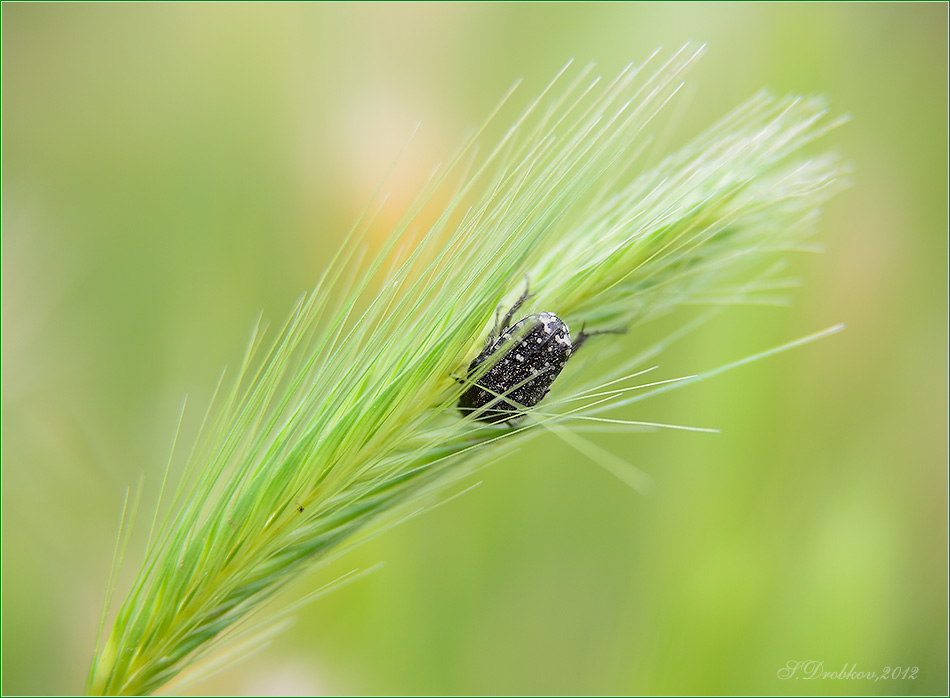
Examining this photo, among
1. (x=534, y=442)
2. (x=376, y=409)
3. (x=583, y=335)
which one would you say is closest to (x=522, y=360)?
(x=583, y=335)

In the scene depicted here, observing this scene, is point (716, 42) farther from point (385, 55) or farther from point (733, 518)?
point (733, 518)

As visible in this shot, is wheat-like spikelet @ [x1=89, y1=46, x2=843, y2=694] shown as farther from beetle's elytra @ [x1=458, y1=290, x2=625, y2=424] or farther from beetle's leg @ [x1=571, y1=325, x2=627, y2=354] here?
beetle's leg @ [x1=571, y1=325, x2=627, y2=354]

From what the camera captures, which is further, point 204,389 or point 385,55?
point 385,55

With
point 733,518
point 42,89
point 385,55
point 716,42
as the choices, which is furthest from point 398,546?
point 42,89

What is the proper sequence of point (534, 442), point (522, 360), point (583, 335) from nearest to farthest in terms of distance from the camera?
point (522, 360)
point (583, 335)
point (534, 442)

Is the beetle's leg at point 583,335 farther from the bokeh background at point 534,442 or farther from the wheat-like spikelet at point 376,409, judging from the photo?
the bokeh background at point 534,442

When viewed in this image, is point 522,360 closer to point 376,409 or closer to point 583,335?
point 583,335

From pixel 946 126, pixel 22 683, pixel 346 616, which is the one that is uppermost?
pixel 946 126
